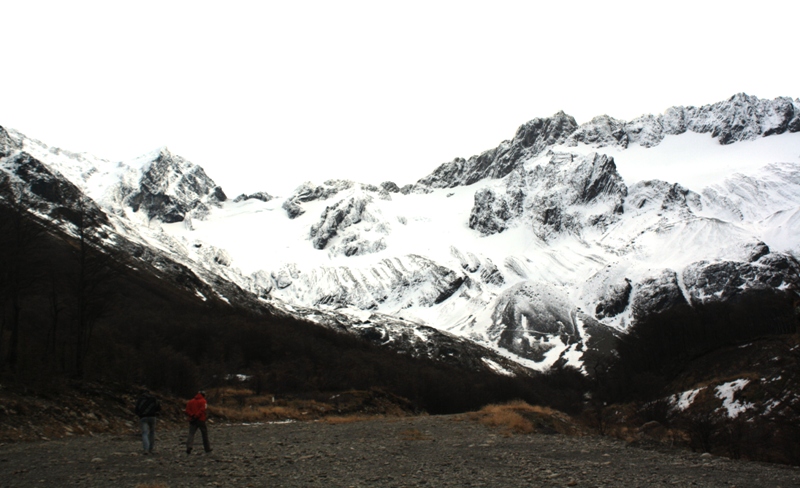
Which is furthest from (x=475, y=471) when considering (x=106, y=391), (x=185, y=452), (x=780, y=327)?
(x=780, y=327)

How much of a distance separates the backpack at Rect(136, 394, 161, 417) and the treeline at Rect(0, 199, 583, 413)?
1051cm

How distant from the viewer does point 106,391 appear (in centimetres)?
2608

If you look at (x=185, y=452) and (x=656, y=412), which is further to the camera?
(x=656, y=412)

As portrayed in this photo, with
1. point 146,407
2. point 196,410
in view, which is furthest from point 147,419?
point 196,410

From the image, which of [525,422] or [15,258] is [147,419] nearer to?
[525,422]

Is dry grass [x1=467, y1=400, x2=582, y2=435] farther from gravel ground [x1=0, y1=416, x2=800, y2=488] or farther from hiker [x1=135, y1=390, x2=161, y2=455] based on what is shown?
hiker [x1=135, y1=390, x2=161, y2=455]

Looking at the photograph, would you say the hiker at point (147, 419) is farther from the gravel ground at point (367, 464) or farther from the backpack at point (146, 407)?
the gravel ground at point (367, 464)

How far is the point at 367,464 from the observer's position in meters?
16.0

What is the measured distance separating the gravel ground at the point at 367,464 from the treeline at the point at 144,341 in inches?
424

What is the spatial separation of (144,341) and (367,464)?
2599 inches

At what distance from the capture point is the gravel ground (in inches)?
511

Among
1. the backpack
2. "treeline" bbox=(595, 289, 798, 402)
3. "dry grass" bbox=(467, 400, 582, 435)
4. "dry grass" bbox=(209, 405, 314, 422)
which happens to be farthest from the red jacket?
"treeline" bbox=(595, 289, 798, 402)

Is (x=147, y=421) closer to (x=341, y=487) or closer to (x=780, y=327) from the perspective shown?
(x=341, y=487)

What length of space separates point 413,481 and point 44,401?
57.0 feet
